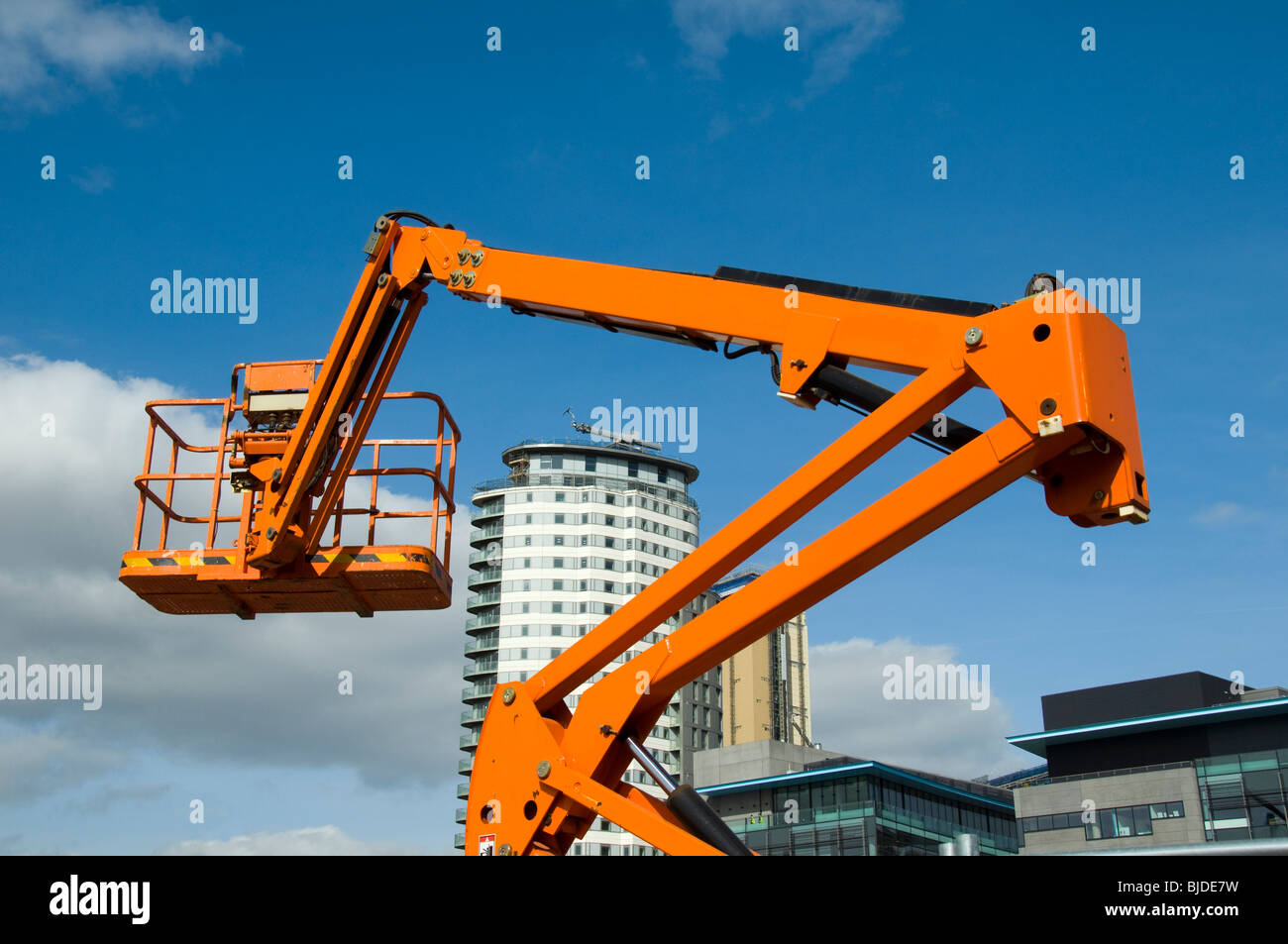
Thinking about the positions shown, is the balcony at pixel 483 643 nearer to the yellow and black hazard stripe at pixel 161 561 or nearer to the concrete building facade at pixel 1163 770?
the concrete building facade at pixel 1163 770

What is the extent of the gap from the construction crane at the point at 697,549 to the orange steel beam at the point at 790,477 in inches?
0.6

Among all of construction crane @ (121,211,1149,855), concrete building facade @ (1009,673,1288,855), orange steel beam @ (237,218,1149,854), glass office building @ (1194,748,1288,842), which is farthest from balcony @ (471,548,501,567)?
orange steel beam @ (237,218,1149,854)

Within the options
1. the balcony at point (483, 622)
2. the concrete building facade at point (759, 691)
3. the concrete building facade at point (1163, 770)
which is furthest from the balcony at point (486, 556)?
the concrete building facade at point (1163, 770)

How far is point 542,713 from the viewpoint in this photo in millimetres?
9609

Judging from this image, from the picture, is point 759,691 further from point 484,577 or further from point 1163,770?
point 1163,770

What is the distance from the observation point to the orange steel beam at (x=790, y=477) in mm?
7676

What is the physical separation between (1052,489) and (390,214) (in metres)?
6.71

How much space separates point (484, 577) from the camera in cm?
10856

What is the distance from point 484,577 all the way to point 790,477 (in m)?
102

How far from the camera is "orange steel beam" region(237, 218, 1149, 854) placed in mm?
7676

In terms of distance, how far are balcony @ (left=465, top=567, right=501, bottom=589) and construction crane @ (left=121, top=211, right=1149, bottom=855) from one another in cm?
9605

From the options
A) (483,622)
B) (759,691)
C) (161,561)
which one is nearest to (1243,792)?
(161,561)

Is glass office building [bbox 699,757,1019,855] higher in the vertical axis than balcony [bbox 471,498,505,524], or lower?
lower

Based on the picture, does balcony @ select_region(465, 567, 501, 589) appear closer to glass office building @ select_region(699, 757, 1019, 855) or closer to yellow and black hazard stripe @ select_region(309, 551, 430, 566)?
glass office building @ select_region(699, 757, 1019, 855)
